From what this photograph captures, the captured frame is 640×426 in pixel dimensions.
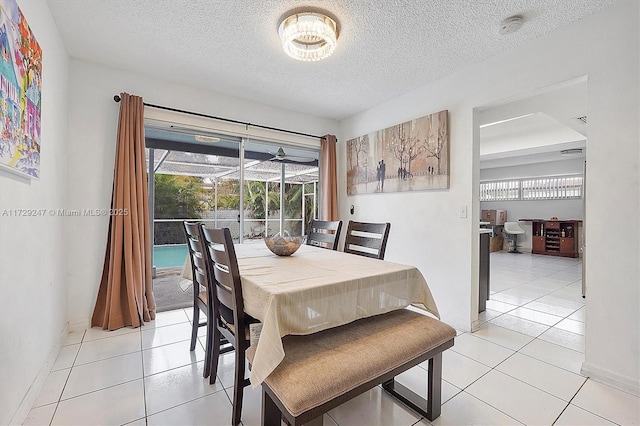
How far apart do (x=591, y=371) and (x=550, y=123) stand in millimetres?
4053

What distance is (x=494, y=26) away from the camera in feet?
→ 6.76

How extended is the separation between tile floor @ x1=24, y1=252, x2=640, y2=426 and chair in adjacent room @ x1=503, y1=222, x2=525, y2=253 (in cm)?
531

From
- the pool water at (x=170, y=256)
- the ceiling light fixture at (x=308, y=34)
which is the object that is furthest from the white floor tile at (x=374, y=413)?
the pool water at (x=170, y=256)

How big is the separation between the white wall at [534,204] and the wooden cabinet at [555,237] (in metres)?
0.33

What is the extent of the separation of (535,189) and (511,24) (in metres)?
7.21

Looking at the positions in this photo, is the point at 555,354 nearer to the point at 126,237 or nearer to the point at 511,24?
the point at 511,24

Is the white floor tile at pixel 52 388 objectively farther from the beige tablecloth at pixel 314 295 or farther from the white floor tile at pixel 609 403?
the white floor tile at pixel 609 403

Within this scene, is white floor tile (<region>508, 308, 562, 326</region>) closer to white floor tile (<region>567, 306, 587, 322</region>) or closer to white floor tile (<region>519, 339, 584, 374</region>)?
white floor tile (<region>567, 306, 587, 322</region>)

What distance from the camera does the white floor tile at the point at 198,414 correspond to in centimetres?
147

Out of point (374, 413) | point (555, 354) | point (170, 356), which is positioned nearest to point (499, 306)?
point (555, 354)

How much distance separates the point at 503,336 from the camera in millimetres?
2520

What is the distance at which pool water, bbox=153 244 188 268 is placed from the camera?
4.75 m

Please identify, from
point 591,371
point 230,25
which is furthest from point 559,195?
point 230,25

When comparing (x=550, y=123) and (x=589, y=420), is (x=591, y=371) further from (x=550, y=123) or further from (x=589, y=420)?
(x=550, y=123)
